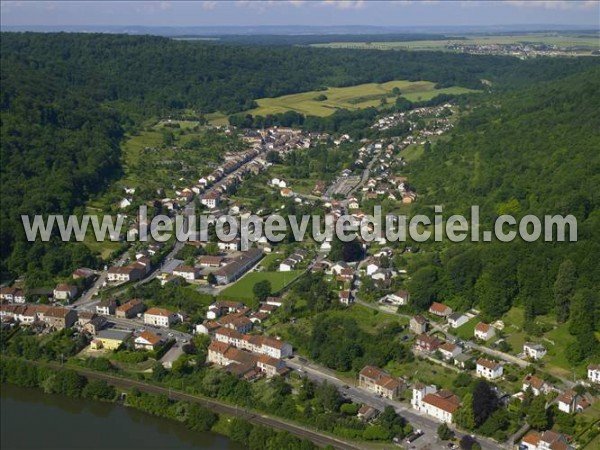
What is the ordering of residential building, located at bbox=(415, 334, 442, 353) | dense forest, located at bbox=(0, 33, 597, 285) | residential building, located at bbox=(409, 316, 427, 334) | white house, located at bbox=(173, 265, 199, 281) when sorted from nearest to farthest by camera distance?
1. residential building, located at bbox=(415, 334, 442, 353)
2. residential building, located at bbox=(409, 316, 427, 334)
3. white house, located at bbox=(173, 265, 199, 281)
4. dense forest, located at bbox=(0, 33, 597, 285)

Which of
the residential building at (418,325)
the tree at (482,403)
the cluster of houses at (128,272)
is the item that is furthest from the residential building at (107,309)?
the tree at (482,403)

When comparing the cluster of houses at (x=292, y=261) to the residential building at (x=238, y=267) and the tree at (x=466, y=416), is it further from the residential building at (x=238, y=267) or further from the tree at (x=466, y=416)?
the tree at (x=466, y=416)

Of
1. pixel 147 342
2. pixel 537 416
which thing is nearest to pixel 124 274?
pixel 147 342

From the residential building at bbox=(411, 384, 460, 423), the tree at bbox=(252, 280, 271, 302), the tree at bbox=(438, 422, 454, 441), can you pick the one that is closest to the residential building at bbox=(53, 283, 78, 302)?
the tree at bbox=(252, 280, 271, 302)

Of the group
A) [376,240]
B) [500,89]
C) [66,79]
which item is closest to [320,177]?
[376,240]

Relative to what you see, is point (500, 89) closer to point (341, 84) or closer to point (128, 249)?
point (341, 84)

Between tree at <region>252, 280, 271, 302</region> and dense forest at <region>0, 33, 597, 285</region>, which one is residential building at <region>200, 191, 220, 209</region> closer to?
dense forest at <region>0, 33, 597, 285</region>
